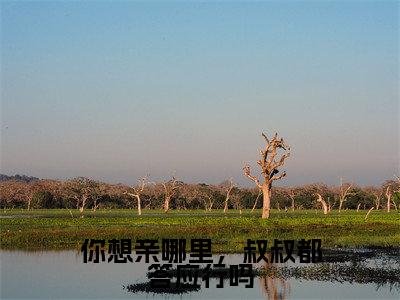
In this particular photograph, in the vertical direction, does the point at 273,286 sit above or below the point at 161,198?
below

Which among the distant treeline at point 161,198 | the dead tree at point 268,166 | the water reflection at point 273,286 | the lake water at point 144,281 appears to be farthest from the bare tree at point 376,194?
the water reflection at point 273,286

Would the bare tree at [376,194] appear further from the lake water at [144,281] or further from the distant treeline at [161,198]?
the lake water at [144,281]

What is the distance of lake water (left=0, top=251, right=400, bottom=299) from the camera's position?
2180 cm

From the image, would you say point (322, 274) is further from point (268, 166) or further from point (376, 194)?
point (376, 194)

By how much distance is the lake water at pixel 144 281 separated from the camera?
21797 mm

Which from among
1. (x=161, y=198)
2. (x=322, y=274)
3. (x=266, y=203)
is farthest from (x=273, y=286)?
(x=161, y=198)

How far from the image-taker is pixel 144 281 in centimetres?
2458

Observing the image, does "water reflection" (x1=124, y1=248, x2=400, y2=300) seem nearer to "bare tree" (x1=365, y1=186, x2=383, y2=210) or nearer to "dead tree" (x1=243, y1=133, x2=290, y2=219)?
"dead tree" (x1=243, y1=133, x2=290, y2=219)

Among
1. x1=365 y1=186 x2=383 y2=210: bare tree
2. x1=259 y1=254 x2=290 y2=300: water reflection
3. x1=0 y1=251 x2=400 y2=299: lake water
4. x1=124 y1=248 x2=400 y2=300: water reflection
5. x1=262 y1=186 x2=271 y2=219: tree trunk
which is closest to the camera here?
x1=259 y1=254 x2=290 y2=300: water reflection

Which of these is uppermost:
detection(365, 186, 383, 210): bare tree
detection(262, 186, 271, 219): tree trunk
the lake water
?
detection(365, 186, 383, 210): bare tree

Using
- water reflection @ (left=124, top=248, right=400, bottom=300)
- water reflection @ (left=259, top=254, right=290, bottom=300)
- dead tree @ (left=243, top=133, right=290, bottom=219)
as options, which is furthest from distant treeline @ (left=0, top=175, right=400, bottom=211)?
water reflection @ (left=259, top=254, right=290, bottom=300)

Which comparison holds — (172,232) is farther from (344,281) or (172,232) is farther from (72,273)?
(344,281)

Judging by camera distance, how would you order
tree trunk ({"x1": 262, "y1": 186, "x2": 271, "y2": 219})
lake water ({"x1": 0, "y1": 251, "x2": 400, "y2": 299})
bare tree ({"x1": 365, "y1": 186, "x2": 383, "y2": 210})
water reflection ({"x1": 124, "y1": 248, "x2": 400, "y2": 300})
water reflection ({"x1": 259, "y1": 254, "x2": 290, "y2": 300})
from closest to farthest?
water reflection ({"x1": 259, "y1": 254, "x2": 290, "y2": 300})
lake water ({"x1": 0, "y1": 251, "x2": 400, "y2": 299})
water reflection ({"x1": 124, "y1": 248, "x2": 400, "y2": 300})
tree trunk ({"x1": 262, "y1": 186, "x2": 271, "y2": 219})
bare tree ({"x1": 365, "y1": 186, "x2": 383, "y2": 210})

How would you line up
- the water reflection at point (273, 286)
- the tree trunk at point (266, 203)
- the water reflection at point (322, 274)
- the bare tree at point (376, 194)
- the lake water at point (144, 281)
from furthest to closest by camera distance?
the bare tree at point (376, 194)
the tree trunk at point (266, 203)
the water reflection at point (322, 274)
the lake water at point (144, 281)
the water reflection at point (273, 286)
